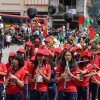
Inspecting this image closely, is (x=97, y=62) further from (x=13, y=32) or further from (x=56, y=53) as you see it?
(x=13, y=32)

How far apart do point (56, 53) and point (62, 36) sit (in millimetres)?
7043

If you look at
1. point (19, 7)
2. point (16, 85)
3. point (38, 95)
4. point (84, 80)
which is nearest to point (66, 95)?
point (38, 95)

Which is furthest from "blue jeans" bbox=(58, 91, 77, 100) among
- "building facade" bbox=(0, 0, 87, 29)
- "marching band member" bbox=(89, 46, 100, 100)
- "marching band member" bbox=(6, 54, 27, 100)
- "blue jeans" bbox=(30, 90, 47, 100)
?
"building facade" bbox=(0, 0, 87, 29)

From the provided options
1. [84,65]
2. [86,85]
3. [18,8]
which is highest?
[18,8]

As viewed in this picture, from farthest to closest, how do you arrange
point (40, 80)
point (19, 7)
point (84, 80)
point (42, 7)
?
point (19, 7) < point (42, 7) < point (84, 80) < point (40, 80)

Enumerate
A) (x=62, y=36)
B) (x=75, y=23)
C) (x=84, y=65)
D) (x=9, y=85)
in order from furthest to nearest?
(x=75, y=23)
(x=62, y=36)
(x=84, y=65)
(x=9, y=85)

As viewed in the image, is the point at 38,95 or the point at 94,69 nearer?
the point at 38,95

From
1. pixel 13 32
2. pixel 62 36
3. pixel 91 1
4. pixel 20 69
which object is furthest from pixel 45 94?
pixel 91 1

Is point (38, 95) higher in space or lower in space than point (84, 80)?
lower

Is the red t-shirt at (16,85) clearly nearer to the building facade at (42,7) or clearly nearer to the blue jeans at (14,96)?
the blue jeans at (14,96)

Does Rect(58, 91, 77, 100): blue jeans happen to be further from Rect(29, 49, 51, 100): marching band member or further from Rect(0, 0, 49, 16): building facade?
Rect(0, 0, 49, 16): building facade

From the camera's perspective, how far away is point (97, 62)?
6102 mm

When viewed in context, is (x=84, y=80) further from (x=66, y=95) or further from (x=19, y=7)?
(x=19, y=7)

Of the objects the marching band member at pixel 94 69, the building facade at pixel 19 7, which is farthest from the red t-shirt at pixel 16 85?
the building facade at pixel 19 7
